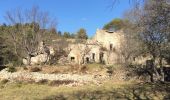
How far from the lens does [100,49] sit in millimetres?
49938

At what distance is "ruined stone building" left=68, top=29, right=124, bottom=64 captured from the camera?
45938mm

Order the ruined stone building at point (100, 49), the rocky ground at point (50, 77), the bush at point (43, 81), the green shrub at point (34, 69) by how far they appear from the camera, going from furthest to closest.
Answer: the ruined stone building at point (100, 49)
the green shrub at point (34, 69)
the rocky ground at point (50, 77)
the bush at point (43, 81)

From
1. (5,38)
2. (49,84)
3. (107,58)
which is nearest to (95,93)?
(49,84)

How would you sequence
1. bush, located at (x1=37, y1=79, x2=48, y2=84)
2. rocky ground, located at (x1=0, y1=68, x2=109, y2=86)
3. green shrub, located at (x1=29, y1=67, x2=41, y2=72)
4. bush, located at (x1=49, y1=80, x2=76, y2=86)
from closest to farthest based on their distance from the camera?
bush, located at (x1=49, y1=80, x2=76, y2=86) < bush, located at (x1=37, y1=79, x2=48, y2=84) < rocky ground, located at (x1=0, y1=68, x2=109, y2=86) < green shrub, located at (x1=29, y1=67, x2=41, y2=72)

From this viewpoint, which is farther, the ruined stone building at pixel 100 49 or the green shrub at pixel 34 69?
the ruined stone building at pixel 100 49

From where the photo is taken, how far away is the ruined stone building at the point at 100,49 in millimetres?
45938

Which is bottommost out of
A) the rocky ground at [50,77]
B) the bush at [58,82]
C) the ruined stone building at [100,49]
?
the bush at [58,82]

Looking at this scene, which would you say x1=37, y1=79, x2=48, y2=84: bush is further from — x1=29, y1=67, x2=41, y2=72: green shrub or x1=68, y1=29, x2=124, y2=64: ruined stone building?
x1=68, y1=29, x2=124, y2=64: ruined stone building

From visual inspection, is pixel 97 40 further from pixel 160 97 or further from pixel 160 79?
pixel 160 97

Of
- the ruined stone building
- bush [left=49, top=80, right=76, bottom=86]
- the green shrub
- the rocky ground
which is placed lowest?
bush [left=49, top=80, right=76, bottom=86]

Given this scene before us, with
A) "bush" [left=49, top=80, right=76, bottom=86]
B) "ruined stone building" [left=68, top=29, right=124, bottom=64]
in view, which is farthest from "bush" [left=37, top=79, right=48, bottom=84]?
"ruined stone building" [left=68, top=29, right=124, bottom=64]

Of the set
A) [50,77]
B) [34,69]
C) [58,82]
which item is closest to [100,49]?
[34,69]

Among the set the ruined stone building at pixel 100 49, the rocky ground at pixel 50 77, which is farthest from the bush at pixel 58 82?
the ruined stone building at pixel 100 49

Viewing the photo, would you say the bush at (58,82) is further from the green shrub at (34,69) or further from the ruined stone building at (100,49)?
the ruined stone building at (100,49)
